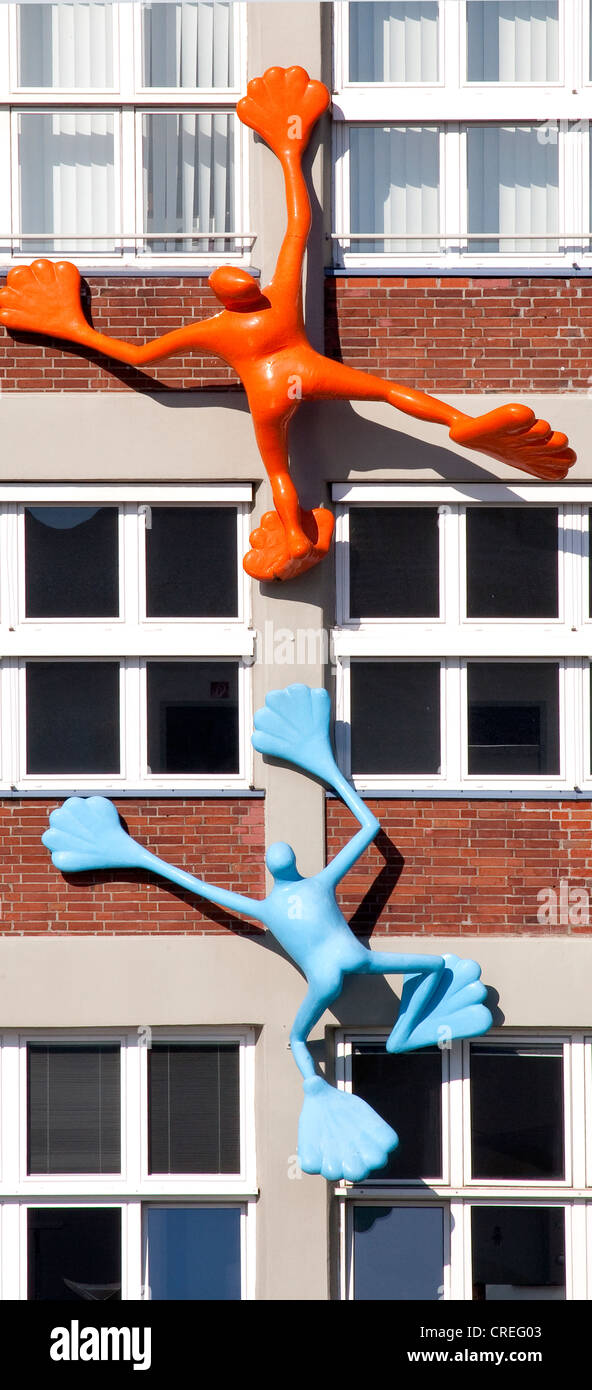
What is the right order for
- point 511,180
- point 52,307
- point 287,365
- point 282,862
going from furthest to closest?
point 511,180, point 52,307, point 287,365, point 282,862

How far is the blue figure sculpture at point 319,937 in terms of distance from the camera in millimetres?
6223

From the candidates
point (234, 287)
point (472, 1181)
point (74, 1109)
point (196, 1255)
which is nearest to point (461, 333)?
point (234, 287)

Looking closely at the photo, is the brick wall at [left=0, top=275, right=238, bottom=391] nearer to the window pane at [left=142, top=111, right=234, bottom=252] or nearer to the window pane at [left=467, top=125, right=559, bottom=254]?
the window pane at [left=142, top=111, right=234, bottom=252]

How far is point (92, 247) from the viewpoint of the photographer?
7.13 meters

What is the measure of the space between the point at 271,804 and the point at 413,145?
380cm

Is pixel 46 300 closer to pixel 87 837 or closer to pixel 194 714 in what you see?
pixel 194 714

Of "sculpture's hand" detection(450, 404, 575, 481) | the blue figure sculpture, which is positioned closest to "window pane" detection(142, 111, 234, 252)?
"sculpture's hand" detection(450, 404, 575, 481)

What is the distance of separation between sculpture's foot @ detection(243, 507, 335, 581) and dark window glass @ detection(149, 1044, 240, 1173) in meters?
2.61

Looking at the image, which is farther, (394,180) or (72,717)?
(394,180)

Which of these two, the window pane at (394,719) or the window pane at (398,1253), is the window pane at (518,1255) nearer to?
the window pane at (398,1253)

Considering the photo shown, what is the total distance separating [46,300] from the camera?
267 inches

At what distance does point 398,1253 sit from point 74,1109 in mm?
1931

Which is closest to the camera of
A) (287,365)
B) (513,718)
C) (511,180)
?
(287,365)
